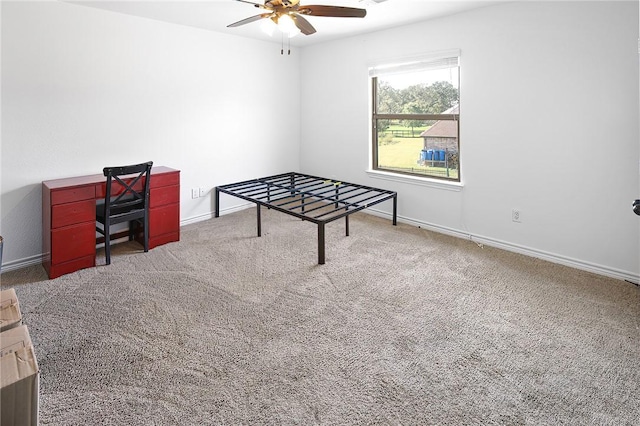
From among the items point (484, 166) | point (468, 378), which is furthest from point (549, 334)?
point (484, 166)

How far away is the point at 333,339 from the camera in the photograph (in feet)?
7.43

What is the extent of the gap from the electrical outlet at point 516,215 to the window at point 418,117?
73 cm

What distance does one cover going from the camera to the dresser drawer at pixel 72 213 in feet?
10.1

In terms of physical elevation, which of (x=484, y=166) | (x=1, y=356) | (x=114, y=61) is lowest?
(x=1, y=356)

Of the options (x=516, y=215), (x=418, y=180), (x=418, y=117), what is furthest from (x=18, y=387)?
(x=418, y=117)

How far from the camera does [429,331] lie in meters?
2.35

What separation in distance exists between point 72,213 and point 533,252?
13.6 ft

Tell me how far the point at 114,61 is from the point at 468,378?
4083 mm

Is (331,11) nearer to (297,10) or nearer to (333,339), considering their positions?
(297,10)

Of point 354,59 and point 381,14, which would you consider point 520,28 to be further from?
point 354,59

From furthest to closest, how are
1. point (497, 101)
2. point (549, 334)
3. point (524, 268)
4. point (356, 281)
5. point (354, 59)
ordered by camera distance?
point (354, 59), point (497, 101), point (524, 268), point (356, 281), point (549, 334)

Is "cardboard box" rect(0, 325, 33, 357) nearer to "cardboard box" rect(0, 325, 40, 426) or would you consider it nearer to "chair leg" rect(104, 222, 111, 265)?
"cardboard box" rect(0, 325, 40, 426)

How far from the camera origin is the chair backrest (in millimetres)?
3246

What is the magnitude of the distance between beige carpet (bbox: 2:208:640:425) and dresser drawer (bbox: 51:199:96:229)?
0.45 metres
